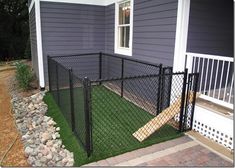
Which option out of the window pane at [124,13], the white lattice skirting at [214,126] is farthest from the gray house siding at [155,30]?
the white lattice skirting at [214,126]

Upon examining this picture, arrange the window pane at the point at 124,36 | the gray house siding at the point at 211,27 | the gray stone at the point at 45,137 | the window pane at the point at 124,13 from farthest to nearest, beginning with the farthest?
the window pane at the point at 124,36
the window pane at the point at 124,13
the gray house siding at the point at 211,27
the gray stone at the point at 45,137

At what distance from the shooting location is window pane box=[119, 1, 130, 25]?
5693mm

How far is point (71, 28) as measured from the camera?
6.33 meters

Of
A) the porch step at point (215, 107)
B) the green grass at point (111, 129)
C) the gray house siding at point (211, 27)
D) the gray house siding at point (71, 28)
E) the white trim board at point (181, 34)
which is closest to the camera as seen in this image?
the green grass at point (111, 129)

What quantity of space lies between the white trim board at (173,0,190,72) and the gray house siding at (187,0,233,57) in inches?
4.4

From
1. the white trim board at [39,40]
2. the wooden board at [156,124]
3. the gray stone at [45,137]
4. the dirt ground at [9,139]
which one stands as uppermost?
the white trim board at [39,40]

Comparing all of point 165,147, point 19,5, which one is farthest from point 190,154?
point 19,5

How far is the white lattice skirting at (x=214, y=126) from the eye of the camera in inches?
120

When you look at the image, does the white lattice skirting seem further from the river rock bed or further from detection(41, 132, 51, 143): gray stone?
detection(41, 132, 51, 143): gray stone

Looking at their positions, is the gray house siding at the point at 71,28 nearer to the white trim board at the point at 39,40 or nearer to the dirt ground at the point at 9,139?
the white trim board at the point at 39,40

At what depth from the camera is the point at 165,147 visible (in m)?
3.10

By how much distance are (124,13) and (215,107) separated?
361cm

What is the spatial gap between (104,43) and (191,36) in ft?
11.4

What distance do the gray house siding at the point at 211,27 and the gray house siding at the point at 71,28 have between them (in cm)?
349
